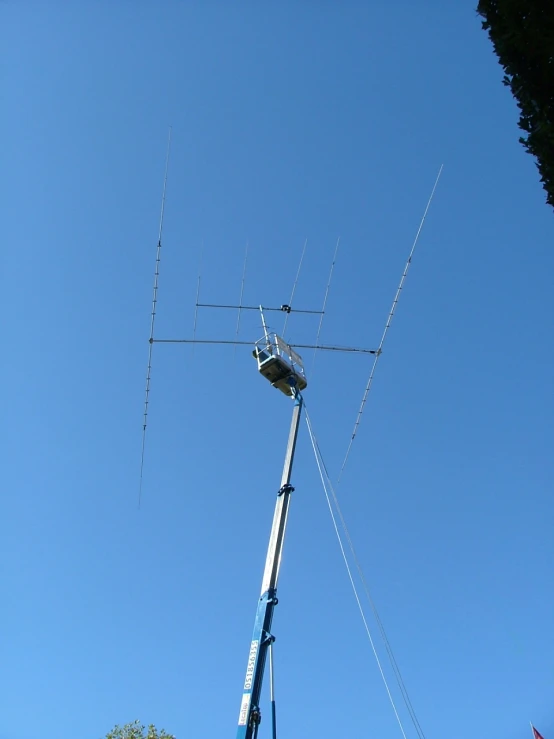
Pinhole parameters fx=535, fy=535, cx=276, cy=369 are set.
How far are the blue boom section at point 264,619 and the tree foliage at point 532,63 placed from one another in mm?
6471

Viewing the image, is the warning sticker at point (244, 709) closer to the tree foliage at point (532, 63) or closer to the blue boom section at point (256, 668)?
the blue boom section at point (256, 668)

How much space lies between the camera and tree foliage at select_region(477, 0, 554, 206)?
731 centimetres

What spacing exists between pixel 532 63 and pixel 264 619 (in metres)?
9.26

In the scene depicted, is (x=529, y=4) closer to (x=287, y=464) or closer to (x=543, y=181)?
(x=543, y=181)

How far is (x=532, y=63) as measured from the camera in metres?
7.79

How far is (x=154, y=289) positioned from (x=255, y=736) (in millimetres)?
9122

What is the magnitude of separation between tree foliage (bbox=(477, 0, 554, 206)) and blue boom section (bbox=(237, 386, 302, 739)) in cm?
647

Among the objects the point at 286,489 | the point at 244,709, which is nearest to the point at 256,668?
the point at 244,709

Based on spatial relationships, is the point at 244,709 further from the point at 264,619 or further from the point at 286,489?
the point at 286,489

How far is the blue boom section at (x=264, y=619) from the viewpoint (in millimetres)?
7574

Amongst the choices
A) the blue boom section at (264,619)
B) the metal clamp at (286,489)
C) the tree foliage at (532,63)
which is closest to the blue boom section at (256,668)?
the blue boom section at (264,619)

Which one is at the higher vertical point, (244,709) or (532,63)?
(532,63)

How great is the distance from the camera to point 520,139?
762cm

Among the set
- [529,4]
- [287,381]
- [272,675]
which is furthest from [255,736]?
[529,4]
